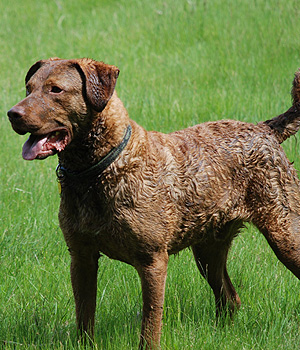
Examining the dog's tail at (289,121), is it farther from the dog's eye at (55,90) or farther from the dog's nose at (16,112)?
the dog's nose at (16,112)

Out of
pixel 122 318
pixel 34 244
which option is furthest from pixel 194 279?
pixel 34 244

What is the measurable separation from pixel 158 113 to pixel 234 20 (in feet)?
10.7

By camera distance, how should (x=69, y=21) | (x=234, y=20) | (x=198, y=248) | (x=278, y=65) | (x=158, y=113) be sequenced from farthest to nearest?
(x=69, y=21) → (x=234, y=20) → (x=278, y=65) → (x=158, y=113) → (x=198, y=248)

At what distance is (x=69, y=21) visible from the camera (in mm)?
11477

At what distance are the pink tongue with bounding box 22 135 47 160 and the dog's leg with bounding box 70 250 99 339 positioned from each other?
0.86 m

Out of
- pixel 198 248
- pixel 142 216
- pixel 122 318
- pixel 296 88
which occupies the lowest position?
pixel 122 318

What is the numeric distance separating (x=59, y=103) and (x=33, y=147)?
0.31m

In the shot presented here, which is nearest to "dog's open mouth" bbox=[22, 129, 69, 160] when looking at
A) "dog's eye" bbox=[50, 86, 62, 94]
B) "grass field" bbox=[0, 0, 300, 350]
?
"dog's eye" bbox=[50, 86, 62, 94]

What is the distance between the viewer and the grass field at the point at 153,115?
445 cm

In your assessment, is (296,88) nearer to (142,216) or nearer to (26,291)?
(142,216)

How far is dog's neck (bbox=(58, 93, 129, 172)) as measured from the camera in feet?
12.9

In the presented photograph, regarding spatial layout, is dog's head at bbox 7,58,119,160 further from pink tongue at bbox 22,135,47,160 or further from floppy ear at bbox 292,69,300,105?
floppy ear at bbox 292,69,300,105

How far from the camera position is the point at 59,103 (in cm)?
381

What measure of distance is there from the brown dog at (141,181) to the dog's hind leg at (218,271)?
9.6 inches
